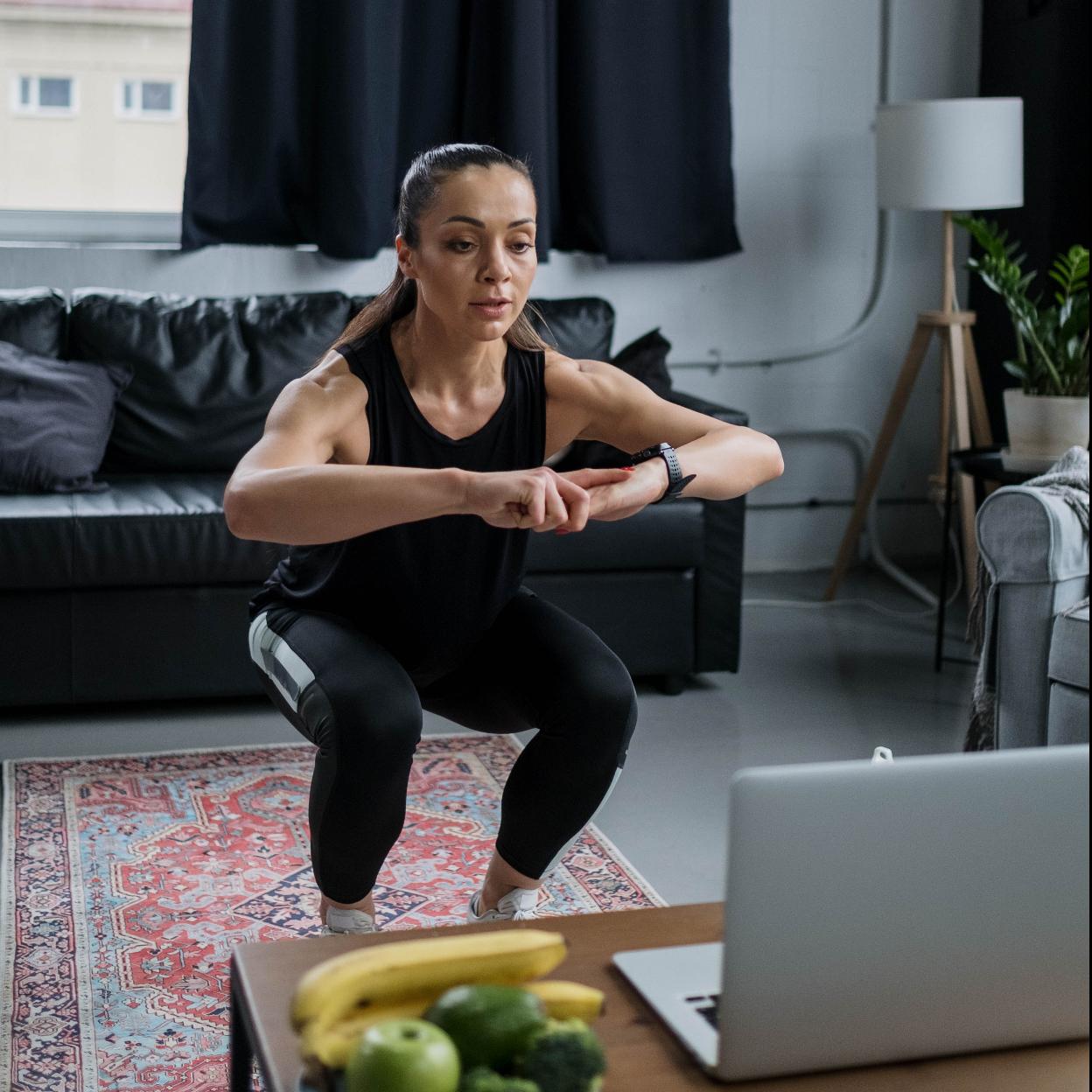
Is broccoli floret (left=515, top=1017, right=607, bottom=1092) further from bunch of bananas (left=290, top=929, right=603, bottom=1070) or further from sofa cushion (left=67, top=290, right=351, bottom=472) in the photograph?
sofa cushion (left=67, top=290, right=351, bottom=472)

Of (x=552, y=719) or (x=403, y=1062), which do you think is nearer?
(x=403, y=1062)

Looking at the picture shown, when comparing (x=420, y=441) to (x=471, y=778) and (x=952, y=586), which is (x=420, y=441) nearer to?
(x=471, y=778)

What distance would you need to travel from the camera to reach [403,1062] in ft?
2.84

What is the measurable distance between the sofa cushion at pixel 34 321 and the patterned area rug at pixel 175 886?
114 cm

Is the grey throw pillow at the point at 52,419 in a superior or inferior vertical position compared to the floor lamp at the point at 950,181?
inferior

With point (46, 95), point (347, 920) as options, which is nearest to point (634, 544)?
point (347, 920)

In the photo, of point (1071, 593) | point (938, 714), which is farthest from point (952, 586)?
point (1071, 593)

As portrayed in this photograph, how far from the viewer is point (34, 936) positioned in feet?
7.06

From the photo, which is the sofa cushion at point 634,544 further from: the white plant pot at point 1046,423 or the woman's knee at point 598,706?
the woman's knee at point 598,706

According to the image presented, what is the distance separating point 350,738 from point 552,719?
0.27 metres

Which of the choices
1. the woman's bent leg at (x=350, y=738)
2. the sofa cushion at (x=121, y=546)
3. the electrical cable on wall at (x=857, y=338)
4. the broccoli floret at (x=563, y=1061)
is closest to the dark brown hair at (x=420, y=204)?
the woman's bent leg at (x=350, y=738)

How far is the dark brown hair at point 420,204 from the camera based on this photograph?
188cm

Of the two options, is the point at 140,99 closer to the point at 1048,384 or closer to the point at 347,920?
the point at 1048,384

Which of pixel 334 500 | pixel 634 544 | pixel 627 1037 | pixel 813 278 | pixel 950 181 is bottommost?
pixel 627 1037
